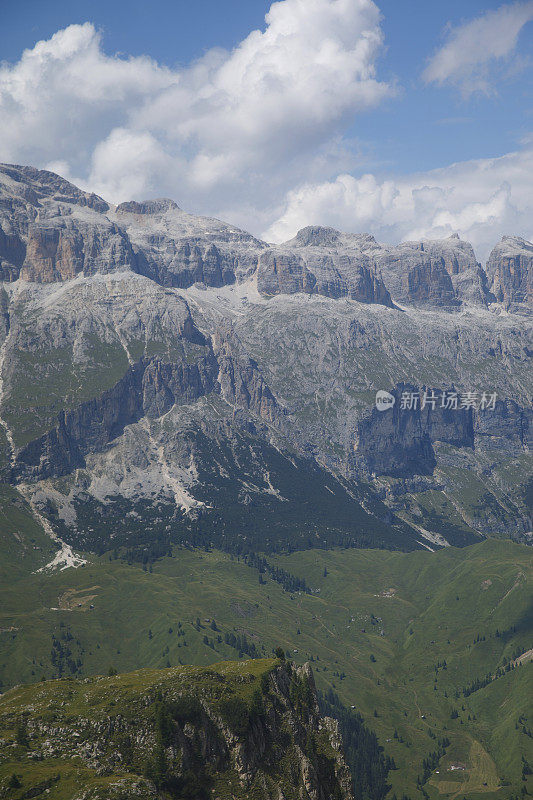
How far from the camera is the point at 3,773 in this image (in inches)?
4835

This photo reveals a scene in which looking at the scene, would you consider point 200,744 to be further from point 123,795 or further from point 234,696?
point 123,795

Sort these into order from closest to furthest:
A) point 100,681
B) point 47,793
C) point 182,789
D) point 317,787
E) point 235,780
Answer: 1. point 47,793
2. point 182,789
3. point 235,780
4. point 317,787
5. point 100,681

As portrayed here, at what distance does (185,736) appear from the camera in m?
148

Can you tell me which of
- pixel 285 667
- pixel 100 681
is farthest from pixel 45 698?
pixel 285 667

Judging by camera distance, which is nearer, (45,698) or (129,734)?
(129,734)

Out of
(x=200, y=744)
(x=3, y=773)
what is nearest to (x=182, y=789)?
(x=200, y=744)

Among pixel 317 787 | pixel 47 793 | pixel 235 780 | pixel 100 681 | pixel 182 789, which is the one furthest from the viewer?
pixel 100 681

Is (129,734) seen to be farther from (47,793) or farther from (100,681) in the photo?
(100,681)

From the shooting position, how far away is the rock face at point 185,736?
138m

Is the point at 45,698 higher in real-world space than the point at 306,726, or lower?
higher

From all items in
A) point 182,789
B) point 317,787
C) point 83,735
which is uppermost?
point 83,735

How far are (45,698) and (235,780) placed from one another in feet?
165

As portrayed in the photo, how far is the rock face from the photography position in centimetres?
13812

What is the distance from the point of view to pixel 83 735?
14338 centimetres
